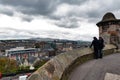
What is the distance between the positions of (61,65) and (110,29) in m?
9.45

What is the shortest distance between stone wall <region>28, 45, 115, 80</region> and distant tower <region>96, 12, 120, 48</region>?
433cm

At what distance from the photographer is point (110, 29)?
52.5 feet

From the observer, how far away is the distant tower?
630 inches

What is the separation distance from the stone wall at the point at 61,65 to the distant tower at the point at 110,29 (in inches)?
171

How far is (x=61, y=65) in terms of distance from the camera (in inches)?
287

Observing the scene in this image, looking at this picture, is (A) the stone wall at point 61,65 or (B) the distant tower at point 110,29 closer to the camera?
(A) the stone wall at point 61,65

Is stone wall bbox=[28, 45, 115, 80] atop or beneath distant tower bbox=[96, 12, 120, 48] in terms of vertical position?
beneath

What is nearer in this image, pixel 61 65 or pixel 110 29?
pixel 61 65

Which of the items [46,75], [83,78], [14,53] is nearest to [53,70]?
[46,75]

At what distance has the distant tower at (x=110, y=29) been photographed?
16000mm

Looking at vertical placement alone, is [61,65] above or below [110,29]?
below

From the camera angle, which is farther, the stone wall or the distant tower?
the distant tower

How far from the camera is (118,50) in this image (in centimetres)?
1620

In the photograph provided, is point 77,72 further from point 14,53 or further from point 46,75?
point 14,53
